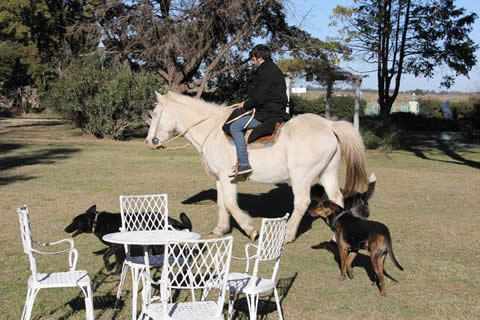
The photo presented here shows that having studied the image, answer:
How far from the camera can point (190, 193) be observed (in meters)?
13.7

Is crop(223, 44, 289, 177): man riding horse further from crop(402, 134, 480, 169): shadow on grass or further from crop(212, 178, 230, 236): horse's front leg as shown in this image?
crop(402, 134, 480, 169): shadow on grass

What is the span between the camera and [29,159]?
20016 millimetres

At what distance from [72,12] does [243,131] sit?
3649 cm

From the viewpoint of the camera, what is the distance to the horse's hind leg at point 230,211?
850 cm

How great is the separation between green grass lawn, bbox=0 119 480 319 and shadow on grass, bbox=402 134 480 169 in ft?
0.91

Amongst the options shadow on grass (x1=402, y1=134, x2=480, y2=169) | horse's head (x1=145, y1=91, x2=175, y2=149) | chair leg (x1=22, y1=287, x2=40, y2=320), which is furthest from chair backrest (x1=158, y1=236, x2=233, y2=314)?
shadow on grass (x1=402, y1=134, x2=480, y2=169)

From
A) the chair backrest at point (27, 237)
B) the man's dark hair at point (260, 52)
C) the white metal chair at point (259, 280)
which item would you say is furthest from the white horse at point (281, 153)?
the chair backrest at point (27, 237)

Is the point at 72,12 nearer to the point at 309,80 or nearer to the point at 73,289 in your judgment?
the point at 309,80

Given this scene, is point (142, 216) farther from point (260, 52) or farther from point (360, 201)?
point (360, 201)

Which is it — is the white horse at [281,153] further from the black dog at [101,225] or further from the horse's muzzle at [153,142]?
the black dog at [101,225]

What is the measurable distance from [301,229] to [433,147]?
19953mm

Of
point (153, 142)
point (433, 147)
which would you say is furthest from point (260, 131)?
point (433, 147)

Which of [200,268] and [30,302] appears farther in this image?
[30,302]

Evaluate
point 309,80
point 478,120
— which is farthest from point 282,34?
point 478,120
